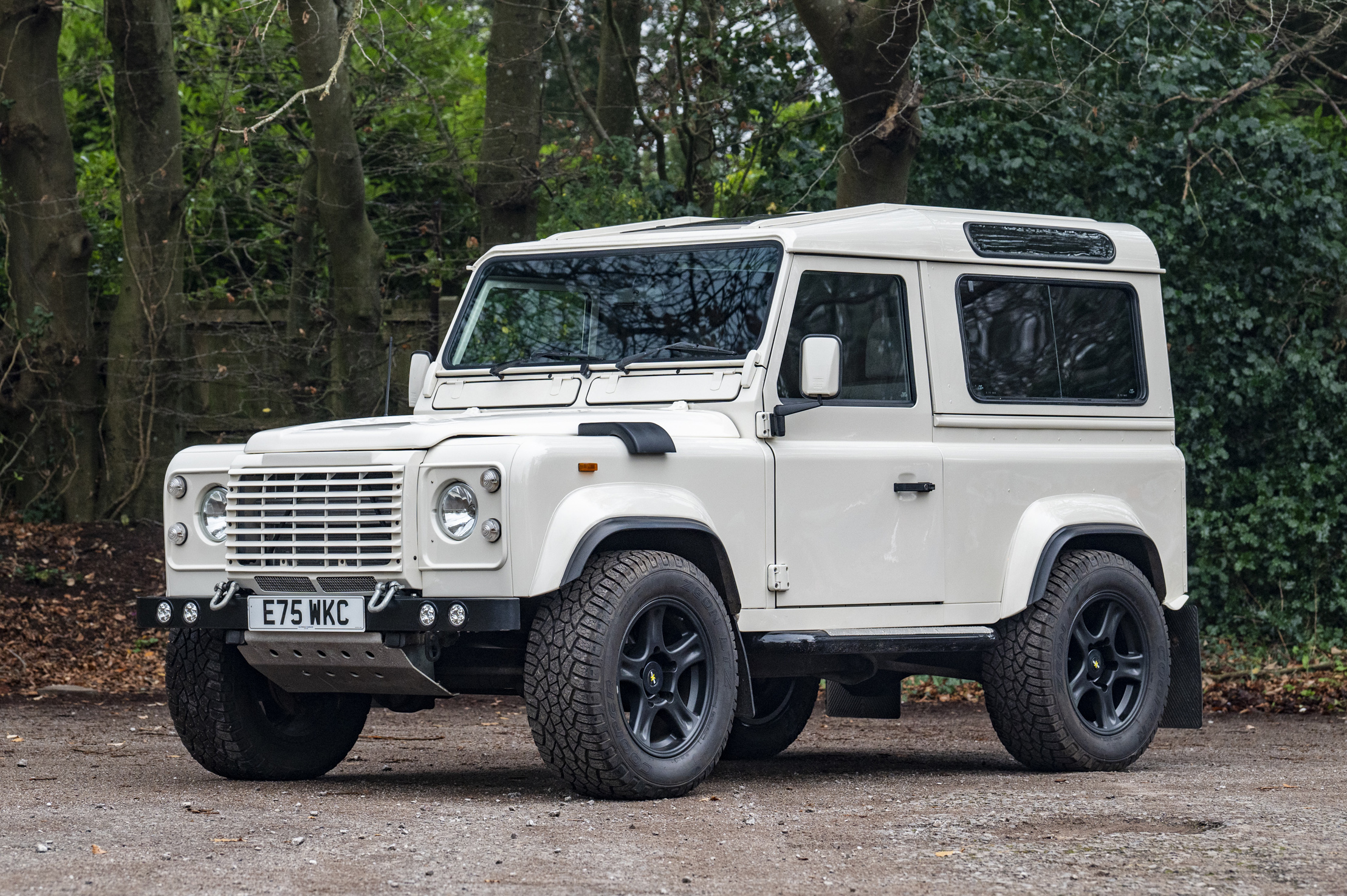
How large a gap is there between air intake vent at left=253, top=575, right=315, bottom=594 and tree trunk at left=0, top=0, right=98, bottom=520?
8.95 meters

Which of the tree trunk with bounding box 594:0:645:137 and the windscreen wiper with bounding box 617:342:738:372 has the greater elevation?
the tree trunk with bounding box 594:0:645:137

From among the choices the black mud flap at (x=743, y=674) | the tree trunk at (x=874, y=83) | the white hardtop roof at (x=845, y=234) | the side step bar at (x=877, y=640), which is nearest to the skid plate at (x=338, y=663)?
the black mud flap at (x=743, y=674)

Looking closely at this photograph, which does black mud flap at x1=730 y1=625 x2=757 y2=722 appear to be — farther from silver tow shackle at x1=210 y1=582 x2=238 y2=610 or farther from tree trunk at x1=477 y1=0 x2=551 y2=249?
tree trunk at x1=477 y1=0 x2=551 y2=249

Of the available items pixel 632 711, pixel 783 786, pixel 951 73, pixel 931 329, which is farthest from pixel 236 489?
pixel 951 73

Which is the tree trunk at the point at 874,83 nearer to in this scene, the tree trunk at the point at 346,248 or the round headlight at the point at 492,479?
the tree trunk at the point at 346,248

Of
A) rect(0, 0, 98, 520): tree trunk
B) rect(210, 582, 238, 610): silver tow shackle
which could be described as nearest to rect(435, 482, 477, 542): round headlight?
rect(210, 582, 238, 610): silver tow shackle

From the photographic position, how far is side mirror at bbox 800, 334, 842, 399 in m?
7.31

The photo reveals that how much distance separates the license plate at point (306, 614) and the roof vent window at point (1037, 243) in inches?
138

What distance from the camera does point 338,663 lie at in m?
6.90

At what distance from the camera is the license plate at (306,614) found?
22.1ft

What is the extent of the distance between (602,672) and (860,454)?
70.6 inches

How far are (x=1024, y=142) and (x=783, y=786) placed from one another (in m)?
8.44

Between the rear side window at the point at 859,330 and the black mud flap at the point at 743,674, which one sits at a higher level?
the rear side window at the point at 859,330

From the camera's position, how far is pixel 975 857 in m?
5.63
